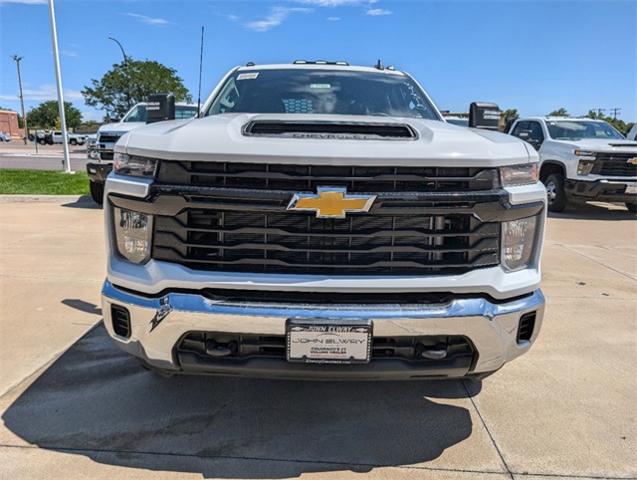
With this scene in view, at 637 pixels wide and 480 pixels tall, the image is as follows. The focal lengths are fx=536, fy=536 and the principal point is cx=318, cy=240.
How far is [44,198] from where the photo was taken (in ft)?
35.6

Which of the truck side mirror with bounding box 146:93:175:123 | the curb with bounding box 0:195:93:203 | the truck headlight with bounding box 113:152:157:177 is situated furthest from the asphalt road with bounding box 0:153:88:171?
the truck headlight with bounding box 113:152:157:177

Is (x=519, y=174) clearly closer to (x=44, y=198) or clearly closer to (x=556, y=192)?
(x=556, y=192)

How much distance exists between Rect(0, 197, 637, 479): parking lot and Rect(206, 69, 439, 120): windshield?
6.31ft

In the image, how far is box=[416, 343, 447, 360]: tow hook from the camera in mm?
2434

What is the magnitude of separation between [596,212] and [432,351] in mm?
10828

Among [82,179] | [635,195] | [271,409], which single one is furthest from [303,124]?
[82,179]

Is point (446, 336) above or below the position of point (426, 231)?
below

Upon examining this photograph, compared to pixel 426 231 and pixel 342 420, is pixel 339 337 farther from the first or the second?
pixel 342 420

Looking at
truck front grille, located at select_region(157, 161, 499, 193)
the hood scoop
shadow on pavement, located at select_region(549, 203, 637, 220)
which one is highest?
the hood scoop

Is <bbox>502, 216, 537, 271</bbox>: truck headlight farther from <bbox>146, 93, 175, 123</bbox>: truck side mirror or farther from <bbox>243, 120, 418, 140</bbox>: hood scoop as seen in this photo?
<bbox>146, 93, 175, 123</bbox>: truck side mirror

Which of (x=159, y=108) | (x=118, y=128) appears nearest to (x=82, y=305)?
(x=159, y=108)

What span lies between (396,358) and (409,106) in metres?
2.27

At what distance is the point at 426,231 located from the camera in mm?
2455

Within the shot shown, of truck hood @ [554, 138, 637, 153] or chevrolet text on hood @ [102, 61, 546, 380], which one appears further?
truck hood @ [554, 138, 637, 153]
